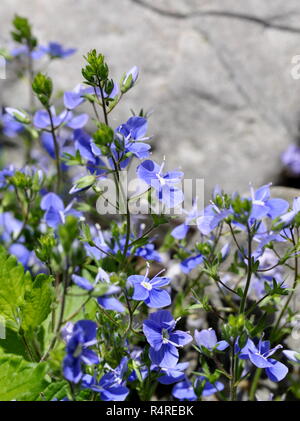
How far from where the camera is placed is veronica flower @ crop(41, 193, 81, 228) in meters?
2.16

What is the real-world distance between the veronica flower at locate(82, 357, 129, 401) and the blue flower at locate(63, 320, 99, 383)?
0.31 metres

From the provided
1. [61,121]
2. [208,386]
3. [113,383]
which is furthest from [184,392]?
[61,121]

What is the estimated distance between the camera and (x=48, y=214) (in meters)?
2.18

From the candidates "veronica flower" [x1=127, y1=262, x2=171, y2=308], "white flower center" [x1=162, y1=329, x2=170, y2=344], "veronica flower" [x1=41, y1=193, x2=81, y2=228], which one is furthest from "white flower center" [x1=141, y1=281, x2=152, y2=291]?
"veronica flower" [x1=41, y1=193, x2=81, y2=228]

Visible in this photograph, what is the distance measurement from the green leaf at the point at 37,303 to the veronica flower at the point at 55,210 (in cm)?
30

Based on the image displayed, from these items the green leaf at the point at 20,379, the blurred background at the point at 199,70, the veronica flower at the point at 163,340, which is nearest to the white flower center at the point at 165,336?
the veronica flower at the point at 163,340

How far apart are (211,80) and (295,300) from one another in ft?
5.16

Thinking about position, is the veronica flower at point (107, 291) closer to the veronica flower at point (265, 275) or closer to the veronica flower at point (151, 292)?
the veronica flower at point (151, 292)

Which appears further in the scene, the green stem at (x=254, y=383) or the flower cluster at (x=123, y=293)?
the green stem at (x=254, y=383)

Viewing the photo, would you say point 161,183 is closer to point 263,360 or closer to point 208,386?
point 263,360

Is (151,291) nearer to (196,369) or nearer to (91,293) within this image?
(91,293)

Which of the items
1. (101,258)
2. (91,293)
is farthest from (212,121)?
(91,293)

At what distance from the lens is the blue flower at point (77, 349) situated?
4.59 ft

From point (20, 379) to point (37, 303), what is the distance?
0.74 feet
